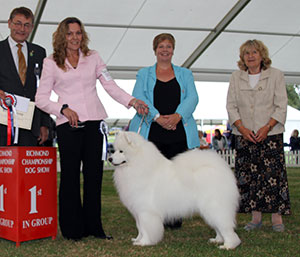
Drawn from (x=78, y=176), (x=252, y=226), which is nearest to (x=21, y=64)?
(x=78, y=176)

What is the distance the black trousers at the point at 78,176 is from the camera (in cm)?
323

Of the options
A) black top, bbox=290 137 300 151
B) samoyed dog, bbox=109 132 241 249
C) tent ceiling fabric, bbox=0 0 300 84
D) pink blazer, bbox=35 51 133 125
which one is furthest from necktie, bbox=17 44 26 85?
black top, bbox=290 137 300 151

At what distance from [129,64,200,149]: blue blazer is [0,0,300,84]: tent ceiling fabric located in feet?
12.3

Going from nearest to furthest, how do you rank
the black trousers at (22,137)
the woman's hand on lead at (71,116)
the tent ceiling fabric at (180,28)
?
the woman's hand on lead at (71,116), the black trousers at (22,137), the tent ceiling fabric at (180,28)

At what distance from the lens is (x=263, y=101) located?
3.77 metres

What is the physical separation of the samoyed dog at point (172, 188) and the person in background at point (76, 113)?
0.24 metres

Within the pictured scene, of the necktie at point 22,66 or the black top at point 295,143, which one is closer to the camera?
the necktie at point 22,66

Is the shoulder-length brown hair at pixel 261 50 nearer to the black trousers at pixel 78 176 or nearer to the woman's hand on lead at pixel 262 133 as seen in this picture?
the woman's hand on lead at pixel 262 133

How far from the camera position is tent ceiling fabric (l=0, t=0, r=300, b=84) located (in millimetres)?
7223

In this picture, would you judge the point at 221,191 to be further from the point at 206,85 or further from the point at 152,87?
the point at 206,85

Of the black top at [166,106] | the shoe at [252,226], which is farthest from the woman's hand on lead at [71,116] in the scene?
the shoe at [252,226]

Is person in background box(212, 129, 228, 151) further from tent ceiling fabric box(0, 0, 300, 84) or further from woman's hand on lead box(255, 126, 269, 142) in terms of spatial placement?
woman's hand on lead box(255, 126, 269, 142)

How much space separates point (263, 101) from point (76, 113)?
1.82 meters

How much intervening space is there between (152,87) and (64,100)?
3.03 ft
